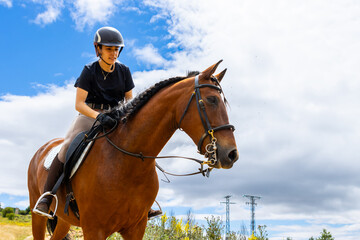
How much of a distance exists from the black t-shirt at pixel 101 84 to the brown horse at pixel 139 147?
0.90m

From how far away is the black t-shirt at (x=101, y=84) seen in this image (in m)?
5.97

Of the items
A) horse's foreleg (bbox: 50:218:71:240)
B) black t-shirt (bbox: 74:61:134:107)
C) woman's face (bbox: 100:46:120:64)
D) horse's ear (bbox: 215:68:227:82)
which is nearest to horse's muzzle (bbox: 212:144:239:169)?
horse's ear (bbox: 215:68:227:82)

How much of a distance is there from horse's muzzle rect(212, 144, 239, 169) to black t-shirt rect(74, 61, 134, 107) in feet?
8.67

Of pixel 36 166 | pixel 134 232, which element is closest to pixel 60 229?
pixel 36 166

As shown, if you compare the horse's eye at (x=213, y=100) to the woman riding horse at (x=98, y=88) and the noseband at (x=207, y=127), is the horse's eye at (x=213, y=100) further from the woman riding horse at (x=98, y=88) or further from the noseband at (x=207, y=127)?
the woman riding horse at (x=98, y=88)

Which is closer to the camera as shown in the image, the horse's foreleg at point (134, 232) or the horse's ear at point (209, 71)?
the horse's ear at point (209, 71)

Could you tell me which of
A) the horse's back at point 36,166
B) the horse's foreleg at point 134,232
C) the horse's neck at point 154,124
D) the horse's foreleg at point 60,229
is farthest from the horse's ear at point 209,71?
the horse's foreleg at point 60,229

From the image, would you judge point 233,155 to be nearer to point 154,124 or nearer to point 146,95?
point 154,124

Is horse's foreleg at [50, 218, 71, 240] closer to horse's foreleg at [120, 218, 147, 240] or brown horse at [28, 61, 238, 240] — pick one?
brown horse at [28, 61, 238, 240]

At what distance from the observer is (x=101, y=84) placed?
6066 millimetres

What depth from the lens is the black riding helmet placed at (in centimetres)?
592

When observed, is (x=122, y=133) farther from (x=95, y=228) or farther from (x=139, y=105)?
(x=95, y=228)

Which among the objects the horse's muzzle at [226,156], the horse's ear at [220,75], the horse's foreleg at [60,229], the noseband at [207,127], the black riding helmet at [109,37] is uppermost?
the black riding helmet at [109,37]

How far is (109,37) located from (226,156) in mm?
3067
